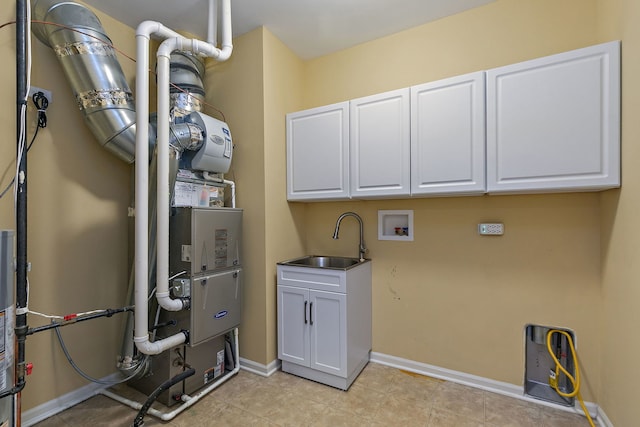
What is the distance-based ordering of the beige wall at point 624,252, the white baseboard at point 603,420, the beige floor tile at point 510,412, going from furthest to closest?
the beige floor tile at point 510,412 → the white baseboard at point 603,420 → the beige wall at point 624,252

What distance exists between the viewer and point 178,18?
2.32 metres

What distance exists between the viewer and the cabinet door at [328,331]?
216cm

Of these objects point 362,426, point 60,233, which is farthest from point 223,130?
point 362,426

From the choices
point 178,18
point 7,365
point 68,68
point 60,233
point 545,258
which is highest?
point 178,18

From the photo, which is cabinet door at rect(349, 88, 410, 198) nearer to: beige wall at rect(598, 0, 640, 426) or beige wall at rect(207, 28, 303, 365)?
beige wall at rect(207, 28, 303, 365)

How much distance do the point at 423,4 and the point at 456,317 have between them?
93.9 inches

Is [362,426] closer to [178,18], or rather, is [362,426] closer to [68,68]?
[68,68]

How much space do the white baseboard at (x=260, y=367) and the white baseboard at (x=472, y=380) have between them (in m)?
0.84

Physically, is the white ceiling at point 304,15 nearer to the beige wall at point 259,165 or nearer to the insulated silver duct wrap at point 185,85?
the beige wall at point 259,165

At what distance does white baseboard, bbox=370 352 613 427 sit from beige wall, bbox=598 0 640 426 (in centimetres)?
12

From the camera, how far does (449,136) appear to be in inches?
77.9

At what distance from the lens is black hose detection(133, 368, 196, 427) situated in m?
1.74

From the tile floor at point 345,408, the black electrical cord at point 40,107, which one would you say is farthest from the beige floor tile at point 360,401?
the black electrical cord at point 40,107

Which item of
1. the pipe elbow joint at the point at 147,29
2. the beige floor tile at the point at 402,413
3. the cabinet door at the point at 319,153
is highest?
the pipe elbow joint at the point at 147,29
